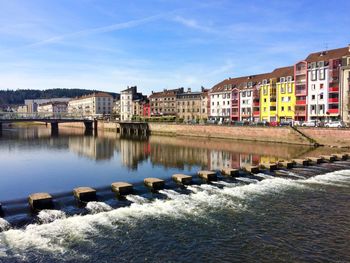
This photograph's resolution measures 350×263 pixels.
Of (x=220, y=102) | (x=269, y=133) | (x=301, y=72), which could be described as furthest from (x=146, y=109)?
(x=269, y=133)

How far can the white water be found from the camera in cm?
1836

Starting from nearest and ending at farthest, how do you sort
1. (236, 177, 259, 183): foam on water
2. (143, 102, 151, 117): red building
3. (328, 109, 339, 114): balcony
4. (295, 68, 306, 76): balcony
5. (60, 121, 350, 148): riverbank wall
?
(236, 177, 259, 183): foam on water → (60, 121, 350, 148): riverbank wall → (328, 109, 339, 114): balcony → (295, 68, 306, 76): balcony → (143, 102, 151, 117): red building

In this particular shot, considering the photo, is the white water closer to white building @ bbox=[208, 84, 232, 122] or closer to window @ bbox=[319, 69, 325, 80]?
window @ bbox=[319, 69, 325, 80]

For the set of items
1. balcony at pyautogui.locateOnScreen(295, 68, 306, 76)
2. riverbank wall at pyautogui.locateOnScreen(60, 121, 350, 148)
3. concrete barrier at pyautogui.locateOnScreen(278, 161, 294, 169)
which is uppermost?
balcony at pyautogui.locateOnScreen(295, 68, 306, 76)

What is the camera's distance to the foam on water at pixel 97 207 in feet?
77.5

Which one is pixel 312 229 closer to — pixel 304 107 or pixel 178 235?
pixel 178 235

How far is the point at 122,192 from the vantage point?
2775 cm

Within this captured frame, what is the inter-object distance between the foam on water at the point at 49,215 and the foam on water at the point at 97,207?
191 cm

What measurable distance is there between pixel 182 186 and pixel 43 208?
12.1m

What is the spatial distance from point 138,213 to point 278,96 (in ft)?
301

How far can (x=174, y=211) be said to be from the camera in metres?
23.7

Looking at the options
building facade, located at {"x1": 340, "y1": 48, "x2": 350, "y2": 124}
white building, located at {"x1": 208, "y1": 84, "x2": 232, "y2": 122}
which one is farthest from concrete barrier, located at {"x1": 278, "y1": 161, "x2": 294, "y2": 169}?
white building, located at {"x1": 208, "y1": 84, "x2": 232, "y2": 122}

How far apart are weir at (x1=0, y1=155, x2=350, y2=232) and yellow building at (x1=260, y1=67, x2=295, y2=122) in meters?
65.5

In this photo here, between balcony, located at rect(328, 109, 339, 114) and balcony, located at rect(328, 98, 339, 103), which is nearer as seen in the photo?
balcony, located at rect(328, 109, 339, 114)
